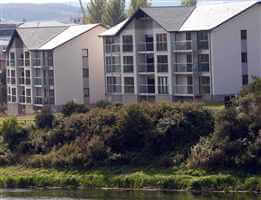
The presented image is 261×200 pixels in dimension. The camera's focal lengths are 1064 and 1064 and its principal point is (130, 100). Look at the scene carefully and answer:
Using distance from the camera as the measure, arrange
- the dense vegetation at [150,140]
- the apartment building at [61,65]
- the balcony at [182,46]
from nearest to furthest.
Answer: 1. the dense vegetation at [150,140]
2. the balcony at [182,46]
3. the apartment building at [61,65]

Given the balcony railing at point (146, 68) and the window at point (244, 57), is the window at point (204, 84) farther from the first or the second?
the balcony railing at point (146, 68)

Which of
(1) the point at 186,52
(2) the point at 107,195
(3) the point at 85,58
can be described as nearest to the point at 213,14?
(1) the point at 186,52

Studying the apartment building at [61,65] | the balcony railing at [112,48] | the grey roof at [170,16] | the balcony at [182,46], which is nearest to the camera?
the balcony at [182,46]

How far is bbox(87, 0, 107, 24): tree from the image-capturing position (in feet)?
342

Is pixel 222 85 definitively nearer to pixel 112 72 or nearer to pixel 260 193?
pixel 112 72

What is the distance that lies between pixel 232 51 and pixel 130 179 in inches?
794

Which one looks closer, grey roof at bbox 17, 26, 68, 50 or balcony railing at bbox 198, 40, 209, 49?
balcony railing at bbox 198, 40, 209, 49

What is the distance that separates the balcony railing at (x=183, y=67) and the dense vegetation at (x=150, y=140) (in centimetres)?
1074

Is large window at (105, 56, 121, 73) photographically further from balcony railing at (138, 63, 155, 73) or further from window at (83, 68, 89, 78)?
window at (83, 68, 89, 78)

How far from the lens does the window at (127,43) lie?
72.4 metres

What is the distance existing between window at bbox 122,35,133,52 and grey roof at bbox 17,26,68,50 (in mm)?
7533

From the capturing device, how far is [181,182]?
47469 millimetres

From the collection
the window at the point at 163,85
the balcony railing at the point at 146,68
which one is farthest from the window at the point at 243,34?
the balcony railing at the point at 146,68

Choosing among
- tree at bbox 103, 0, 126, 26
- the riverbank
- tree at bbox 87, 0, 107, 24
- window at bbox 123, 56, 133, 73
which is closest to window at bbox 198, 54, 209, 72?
window at bbox 123, 56, 133, 73
